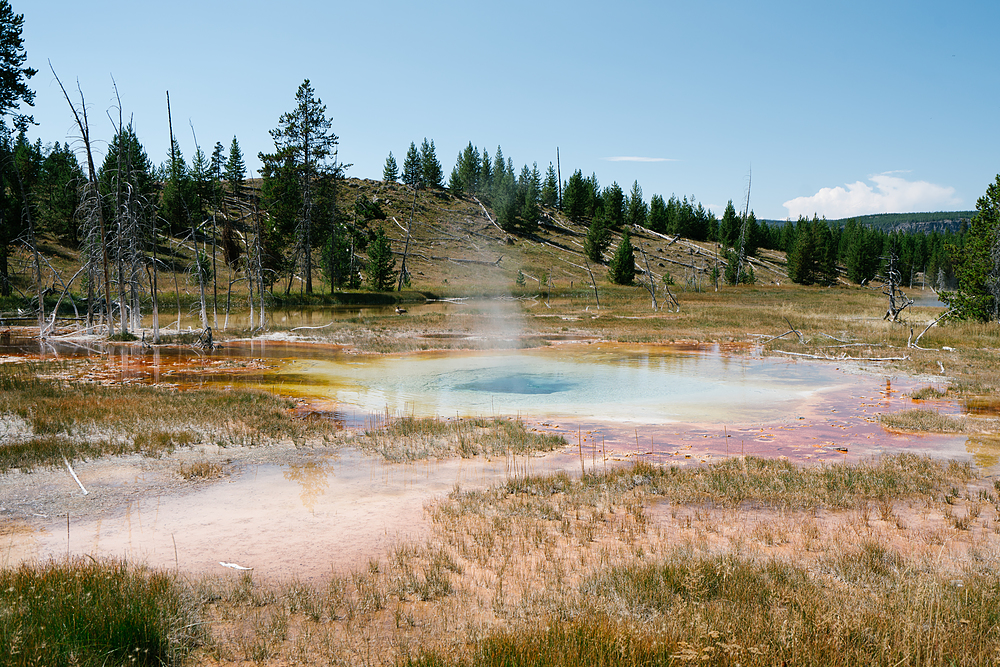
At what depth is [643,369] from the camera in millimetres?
24453

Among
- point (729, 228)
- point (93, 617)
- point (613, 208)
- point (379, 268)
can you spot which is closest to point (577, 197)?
point (613, 208)

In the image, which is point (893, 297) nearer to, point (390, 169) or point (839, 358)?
point (839, 358)

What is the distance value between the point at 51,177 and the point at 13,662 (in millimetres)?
85224

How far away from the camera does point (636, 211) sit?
5374 inches

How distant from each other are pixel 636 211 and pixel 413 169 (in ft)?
160

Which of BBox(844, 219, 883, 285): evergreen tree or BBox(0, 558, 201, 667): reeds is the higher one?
BBox(844, 219, 883, 285): evergreen tree

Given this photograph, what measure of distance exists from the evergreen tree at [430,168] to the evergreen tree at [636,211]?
41.8m

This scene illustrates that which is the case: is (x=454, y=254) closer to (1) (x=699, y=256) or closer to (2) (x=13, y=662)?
(1) (x=699, y=256)

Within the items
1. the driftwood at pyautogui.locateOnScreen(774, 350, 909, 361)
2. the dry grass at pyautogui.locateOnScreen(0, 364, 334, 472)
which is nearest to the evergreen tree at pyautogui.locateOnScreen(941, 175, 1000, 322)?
the driftwood at pyautogui.locateOnScreen(774, 350, 909, 361)

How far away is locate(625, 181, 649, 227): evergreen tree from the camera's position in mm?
133625

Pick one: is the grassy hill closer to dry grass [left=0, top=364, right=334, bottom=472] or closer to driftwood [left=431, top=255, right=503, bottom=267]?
driftwood [left=431, top=255, right=503, bottom=267]

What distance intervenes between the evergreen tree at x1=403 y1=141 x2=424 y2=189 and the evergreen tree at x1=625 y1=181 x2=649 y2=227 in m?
44.6

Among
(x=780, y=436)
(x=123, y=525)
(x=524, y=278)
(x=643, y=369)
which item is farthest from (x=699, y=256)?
(x=123, y=525)

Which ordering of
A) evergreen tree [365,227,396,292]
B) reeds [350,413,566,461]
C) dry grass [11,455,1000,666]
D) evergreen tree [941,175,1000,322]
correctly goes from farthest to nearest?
evergreen tree [365,227,396,292], evergreen tree [941,175,1000,322], reeds [350,413,566,461], dry grass [11,455,1000,666]
